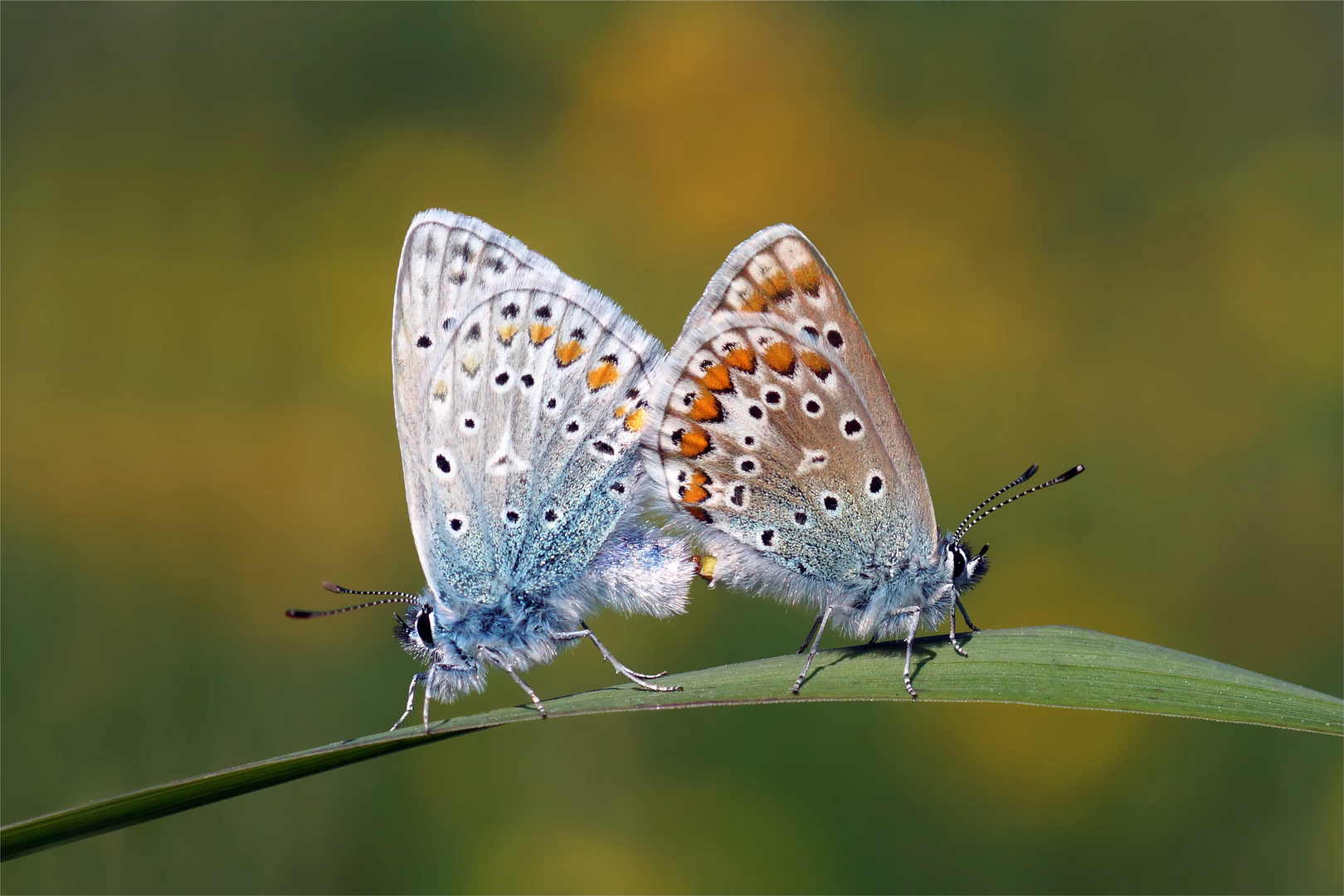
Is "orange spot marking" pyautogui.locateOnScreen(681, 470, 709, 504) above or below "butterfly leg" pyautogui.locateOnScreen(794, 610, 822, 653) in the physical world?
above

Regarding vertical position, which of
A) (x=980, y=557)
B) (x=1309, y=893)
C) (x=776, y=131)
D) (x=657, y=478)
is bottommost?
(x=1309, y=893)


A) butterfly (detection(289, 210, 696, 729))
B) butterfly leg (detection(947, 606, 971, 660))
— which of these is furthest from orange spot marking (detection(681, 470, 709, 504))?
butterfly leg (detection(947, 606, 971, 660))

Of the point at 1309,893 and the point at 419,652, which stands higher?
the point at 419,652

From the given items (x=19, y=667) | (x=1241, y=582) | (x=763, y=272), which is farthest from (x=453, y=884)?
(x=1241, y=582)

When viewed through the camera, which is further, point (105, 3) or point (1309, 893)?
point (105, 3)

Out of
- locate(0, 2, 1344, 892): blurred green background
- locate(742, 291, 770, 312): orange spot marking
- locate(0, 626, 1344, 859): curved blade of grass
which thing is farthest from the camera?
locate(0, 2, 1344, 892): blurred green background

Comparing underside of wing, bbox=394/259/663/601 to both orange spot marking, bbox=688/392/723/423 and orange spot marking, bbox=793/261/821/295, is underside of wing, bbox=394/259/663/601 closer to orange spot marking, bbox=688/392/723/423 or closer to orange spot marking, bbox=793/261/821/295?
orange spot marking, bbox=688/392/723/423

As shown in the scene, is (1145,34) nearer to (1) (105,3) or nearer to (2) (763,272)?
(2) (763,272)

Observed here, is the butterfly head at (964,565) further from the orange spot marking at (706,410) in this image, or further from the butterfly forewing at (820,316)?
the orange spot marking at (706,410)
